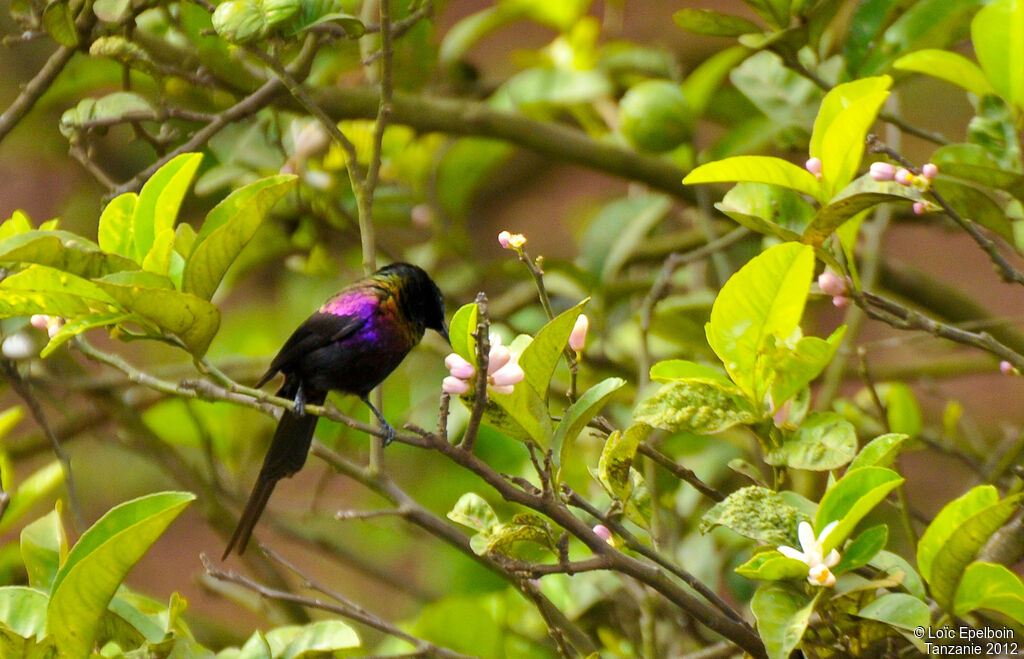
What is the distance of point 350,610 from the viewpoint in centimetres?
113

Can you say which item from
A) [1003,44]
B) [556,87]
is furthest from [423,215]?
[1003,44]

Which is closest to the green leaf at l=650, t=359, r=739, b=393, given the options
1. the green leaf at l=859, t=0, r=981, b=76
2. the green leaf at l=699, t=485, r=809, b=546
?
the green leaf at l=699, t=485, r=809, b=546

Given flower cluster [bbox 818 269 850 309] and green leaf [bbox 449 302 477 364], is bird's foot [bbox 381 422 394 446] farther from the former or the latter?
flower cluster [bbox 818 269 850 309]

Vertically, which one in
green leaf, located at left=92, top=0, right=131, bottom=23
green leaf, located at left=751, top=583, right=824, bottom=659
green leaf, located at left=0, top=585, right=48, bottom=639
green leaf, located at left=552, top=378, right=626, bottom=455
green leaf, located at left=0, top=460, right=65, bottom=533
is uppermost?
green leaf, located at left=92, top=0, right=131, bottom=23

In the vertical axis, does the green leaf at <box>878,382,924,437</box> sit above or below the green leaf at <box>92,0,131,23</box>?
below

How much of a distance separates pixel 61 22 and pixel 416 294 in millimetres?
649

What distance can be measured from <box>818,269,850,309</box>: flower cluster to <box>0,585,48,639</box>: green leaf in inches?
33.8

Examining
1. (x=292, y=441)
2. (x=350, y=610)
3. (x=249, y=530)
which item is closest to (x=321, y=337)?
(x=292, y=441)

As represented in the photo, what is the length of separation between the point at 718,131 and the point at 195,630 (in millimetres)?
2335

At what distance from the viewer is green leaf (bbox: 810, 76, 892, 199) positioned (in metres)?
1.09

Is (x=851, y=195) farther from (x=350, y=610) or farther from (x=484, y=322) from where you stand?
(x=350, y=610)

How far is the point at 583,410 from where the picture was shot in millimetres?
979

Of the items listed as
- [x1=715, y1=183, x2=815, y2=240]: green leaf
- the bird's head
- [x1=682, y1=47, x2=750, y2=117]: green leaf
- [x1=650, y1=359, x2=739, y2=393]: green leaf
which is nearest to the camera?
[x1=650, y1=359, x2=739, y2=393]: green leaf

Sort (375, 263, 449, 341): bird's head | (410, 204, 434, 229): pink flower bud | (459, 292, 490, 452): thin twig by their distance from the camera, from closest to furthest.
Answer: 1. (459, 292, 490, 452): thin twig
2. (375, 263, 449, 341): bird's head
3. (410, 204, 434, 229): pink flower bud
